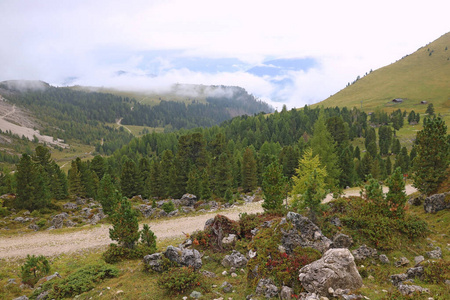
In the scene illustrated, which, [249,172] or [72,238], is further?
[249,172]

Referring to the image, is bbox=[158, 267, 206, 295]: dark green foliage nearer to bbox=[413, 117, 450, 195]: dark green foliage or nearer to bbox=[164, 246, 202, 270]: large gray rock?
bbox=[164, 246, 202, 270]: large gray rock

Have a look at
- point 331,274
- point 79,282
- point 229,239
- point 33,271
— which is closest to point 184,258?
point 229,239

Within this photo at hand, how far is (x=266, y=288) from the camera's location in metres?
15.5

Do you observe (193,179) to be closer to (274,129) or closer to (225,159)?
(225,159)

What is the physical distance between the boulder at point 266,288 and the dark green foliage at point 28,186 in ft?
169

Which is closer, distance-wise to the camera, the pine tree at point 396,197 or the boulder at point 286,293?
the boulder at point 286,293

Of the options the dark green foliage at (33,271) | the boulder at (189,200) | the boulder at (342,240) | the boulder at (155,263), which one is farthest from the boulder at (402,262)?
the boulder at (189,200)

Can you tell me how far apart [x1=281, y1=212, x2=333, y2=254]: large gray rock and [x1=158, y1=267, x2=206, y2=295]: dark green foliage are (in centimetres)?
667

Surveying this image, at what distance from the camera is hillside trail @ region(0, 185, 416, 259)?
30344mm

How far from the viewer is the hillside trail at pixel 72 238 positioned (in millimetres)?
30344

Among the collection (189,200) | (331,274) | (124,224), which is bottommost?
(189,200)

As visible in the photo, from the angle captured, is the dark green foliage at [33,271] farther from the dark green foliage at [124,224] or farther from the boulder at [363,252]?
the boulder at [363,252]

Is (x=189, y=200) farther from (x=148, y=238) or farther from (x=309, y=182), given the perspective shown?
(x=309, y=182)

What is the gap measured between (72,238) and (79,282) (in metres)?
18.7
